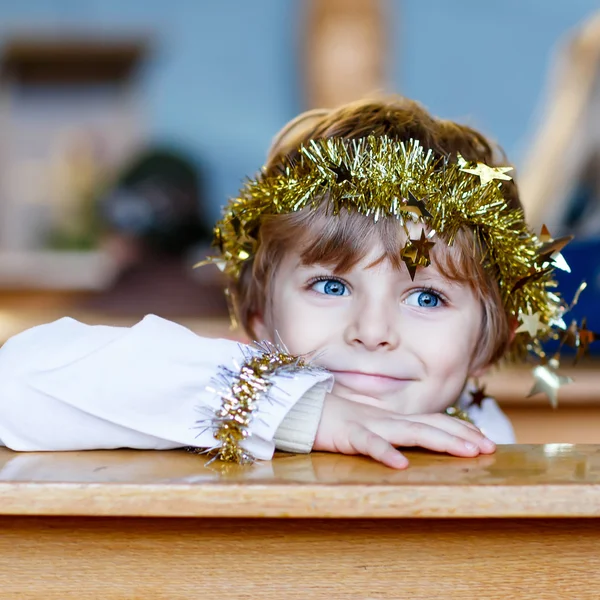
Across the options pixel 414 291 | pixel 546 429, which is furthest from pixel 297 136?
pixel 546 429

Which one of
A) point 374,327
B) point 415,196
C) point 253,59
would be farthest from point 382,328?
point 253,59

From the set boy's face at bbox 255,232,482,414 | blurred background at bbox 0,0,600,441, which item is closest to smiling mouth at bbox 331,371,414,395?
boy's face at bbox 255,232,482,414

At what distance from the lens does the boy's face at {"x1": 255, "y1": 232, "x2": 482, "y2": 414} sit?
998 millimetres

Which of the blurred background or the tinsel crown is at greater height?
the blurred background

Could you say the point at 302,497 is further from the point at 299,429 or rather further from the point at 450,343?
the point at 450,343

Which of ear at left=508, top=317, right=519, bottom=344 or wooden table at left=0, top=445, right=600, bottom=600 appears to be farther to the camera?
ear at left=508, top=317, right=519, bottom=344

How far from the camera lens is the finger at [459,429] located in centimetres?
80

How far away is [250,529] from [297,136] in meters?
0.58

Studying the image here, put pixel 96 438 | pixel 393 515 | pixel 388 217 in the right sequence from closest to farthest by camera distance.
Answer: pixel 393 515
pixel 96 438
pixel 388 217

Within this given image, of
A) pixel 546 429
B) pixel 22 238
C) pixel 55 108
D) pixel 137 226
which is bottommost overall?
pixel 546 429

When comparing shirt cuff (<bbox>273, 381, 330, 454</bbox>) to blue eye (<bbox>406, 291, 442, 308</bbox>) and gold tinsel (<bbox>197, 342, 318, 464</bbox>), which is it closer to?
gold tinsel (<bbox>197, 342, 318, 464</bbox>)

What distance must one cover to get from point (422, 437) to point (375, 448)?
0.06m

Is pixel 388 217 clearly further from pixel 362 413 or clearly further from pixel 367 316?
pixel 362 413

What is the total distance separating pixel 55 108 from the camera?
6.73 m
